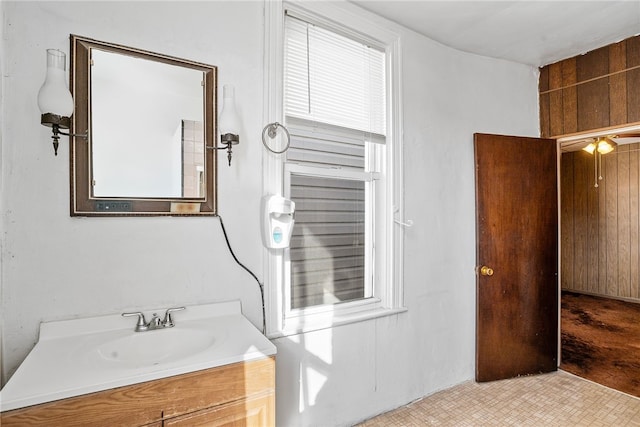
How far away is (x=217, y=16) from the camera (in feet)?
5.44

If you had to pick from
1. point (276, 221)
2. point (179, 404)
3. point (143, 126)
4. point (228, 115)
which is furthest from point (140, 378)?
point (228, 115)

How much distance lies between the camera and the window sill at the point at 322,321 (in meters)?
1.86

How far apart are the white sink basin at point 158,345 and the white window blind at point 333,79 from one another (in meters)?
1.24

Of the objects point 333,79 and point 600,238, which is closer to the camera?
point 333,79

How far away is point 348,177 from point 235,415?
4.70 feet

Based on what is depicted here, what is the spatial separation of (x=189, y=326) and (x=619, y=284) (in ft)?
20.1

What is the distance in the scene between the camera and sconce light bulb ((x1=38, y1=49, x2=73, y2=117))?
4.02 feet

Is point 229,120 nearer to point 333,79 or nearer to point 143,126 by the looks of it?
point 143,126

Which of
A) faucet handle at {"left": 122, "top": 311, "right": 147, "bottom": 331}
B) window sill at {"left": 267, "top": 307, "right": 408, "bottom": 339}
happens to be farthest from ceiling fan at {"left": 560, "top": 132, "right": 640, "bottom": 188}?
faucet handle at {"left": 122, "top": 311, "right": 147, "bottom": 331}

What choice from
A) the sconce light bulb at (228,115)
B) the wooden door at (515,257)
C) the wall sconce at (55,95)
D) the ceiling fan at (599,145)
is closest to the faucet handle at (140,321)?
the wall sconce at (55,95)

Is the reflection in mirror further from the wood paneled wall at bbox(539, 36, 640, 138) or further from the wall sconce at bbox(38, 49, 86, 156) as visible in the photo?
the wood paneled wall at bbox(539, 36, 640, 138)

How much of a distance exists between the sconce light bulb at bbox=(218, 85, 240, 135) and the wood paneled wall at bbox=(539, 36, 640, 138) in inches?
107

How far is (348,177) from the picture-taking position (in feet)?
7.09

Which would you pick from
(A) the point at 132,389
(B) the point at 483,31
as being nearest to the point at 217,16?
Answer: (A) the point at 132,389
